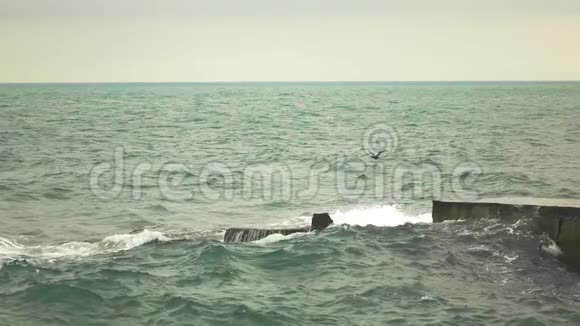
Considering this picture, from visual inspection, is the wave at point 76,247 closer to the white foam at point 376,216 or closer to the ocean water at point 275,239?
the ocean water at point 275,239

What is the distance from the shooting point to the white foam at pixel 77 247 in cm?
1544

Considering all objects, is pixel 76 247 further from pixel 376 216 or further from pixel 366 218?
pixel 376 216

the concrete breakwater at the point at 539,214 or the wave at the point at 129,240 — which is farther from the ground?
the concrete breakwater at the point at 539,214

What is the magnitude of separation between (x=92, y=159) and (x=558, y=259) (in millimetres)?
24120

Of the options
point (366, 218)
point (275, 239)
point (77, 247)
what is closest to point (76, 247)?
point (77, 247)

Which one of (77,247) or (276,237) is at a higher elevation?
(276,237)

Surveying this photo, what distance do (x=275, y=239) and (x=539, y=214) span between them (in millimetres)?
5173

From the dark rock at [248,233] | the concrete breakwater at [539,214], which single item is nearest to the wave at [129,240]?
the dark rock at [248,233]

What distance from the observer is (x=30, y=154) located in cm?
3534

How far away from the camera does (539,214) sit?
14.7m

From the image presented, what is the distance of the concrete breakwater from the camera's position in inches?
539

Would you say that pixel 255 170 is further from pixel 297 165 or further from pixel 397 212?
pixel 397 212

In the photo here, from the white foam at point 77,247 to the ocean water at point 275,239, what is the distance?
0.07 meters

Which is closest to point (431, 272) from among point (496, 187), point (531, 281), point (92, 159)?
point (531, 281)
